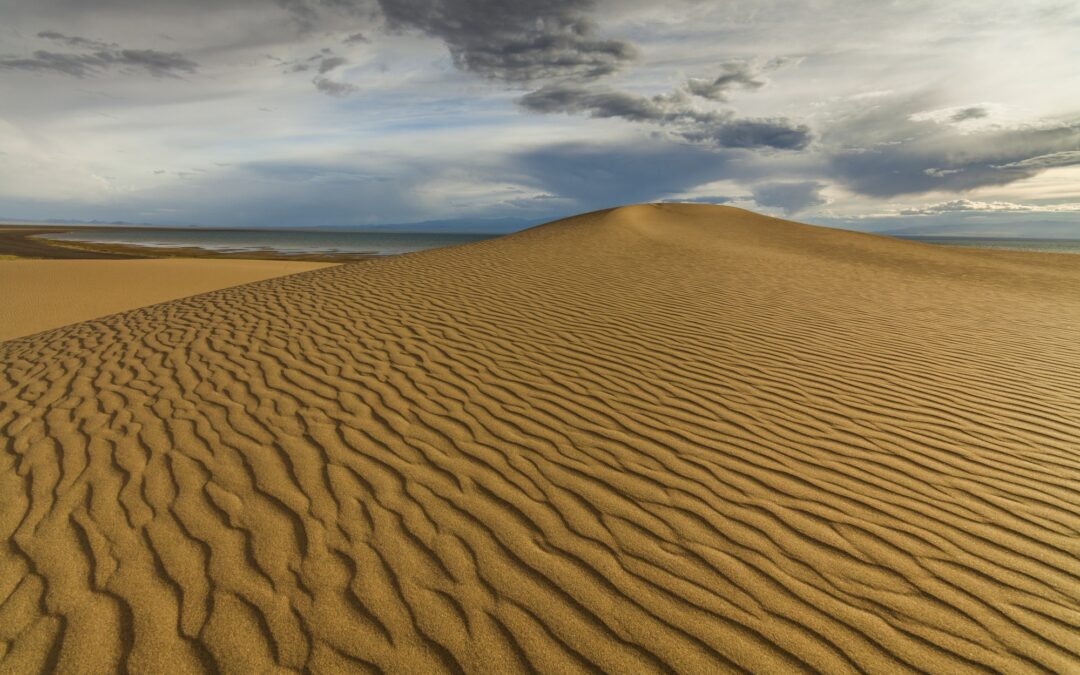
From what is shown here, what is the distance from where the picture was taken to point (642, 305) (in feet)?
27.5

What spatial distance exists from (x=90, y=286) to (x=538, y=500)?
19.9m

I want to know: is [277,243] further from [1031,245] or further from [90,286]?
[1031,245]

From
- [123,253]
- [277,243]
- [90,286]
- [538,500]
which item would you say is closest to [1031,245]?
[538,500]

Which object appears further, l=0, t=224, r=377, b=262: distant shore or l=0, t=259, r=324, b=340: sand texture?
l=0, t=224, r=377, b=262: distant shore

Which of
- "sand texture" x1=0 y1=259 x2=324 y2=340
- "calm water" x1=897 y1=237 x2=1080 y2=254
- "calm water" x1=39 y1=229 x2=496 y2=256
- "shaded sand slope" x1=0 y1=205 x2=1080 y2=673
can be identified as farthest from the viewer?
"calm water" x1=897 y1=237 x2=1080 y2=254

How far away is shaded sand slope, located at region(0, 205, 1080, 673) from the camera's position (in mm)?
2186

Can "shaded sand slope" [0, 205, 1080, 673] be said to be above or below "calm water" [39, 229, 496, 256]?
below

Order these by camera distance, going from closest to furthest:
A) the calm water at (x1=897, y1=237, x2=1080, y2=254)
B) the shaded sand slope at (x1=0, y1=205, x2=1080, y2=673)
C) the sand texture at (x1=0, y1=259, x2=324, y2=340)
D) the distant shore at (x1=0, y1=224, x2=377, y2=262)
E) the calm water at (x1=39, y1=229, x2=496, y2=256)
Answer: the shaded sand slope at (x1=0, y1=205, x2=1080, y2=673) → the sand texture at (x1=0, y1=259, x2=324, y2=340) → the distant shore at (x1=0, y1=224, x2=377, y2=262) → the calm water at (x1=39, y1=229, x2=496, y2=256) → the calm water at (x1=897, y1=237, x2=1080, y2=254)

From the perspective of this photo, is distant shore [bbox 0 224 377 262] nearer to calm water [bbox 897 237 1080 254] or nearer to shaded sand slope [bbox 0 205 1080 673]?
shaded sand slope [bbox 0 205 1080 673]

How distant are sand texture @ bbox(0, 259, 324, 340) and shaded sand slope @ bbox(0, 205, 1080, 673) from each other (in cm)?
675

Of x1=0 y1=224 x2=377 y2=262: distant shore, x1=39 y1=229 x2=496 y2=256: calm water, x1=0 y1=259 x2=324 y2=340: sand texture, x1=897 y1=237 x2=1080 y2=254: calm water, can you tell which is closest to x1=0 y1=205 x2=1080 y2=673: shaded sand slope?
x1=0 y1=259 x2=324 y2=340: sand texture

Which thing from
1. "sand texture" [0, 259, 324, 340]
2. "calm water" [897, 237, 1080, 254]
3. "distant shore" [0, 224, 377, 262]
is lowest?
"sand texture" [0, 259, 324, 340]

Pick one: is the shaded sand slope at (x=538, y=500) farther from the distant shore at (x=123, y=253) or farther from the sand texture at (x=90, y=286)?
the distant shore at (x=123, y=253)

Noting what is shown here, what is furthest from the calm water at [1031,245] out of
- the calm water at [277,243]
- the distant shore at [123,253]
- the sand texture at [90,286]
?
the calm water at [277,243]
